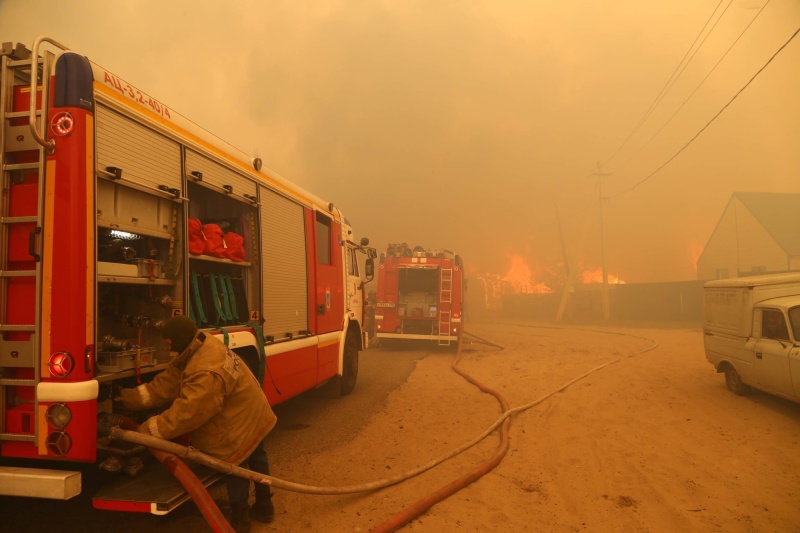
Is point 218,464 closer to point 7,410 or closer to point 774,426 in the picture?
point 7,410

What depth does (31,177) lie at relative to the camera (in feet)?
10.2

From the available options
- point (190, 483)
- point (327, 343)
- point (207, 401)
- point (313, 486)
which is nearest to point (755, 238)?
point (327, 343)

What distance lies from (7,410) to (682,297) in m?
30.1

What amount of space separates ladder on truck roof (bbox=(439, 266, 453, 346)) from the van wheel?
7841 millimetres

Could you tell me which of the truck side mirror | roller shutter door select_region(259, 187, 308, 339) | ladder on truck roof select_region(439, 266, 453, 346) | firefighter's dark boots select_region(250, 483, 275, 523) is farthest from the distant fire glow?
firefighter's dark boots select_region(250, 483, 275, 523)

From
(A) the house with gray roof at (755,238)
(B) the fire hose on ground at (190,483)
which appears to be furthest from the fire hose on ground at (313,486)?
(A) the house with gray roof at (755,238)

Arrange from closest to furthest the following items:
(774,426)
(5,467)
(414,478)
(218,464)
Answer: (5,467) → (218,464) → (414,478) → (774,426)

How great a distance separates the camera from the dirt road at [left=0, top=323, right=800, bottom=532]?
386 centimetres

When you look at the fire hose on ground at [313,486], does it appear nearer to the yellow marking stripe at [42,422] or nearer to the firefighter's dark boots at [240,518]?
the firefighter's dark boots at [240,518]

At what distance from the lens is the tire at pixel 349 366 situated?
833 centimetres

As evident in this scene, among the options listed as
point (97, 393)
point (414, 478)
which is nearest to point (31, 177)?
point (97, 393)

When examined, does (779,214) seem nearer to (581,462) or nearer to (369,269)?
(369,269)

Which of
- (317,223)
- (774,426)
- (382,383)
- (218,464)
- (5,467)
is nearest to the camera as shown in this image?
(5,467)

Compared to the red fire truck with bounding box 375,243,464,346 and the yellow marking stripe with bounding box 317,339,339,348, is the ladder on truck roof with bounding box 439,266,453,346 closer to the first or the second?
the red fire truck with bounding box 375,243,464,346
